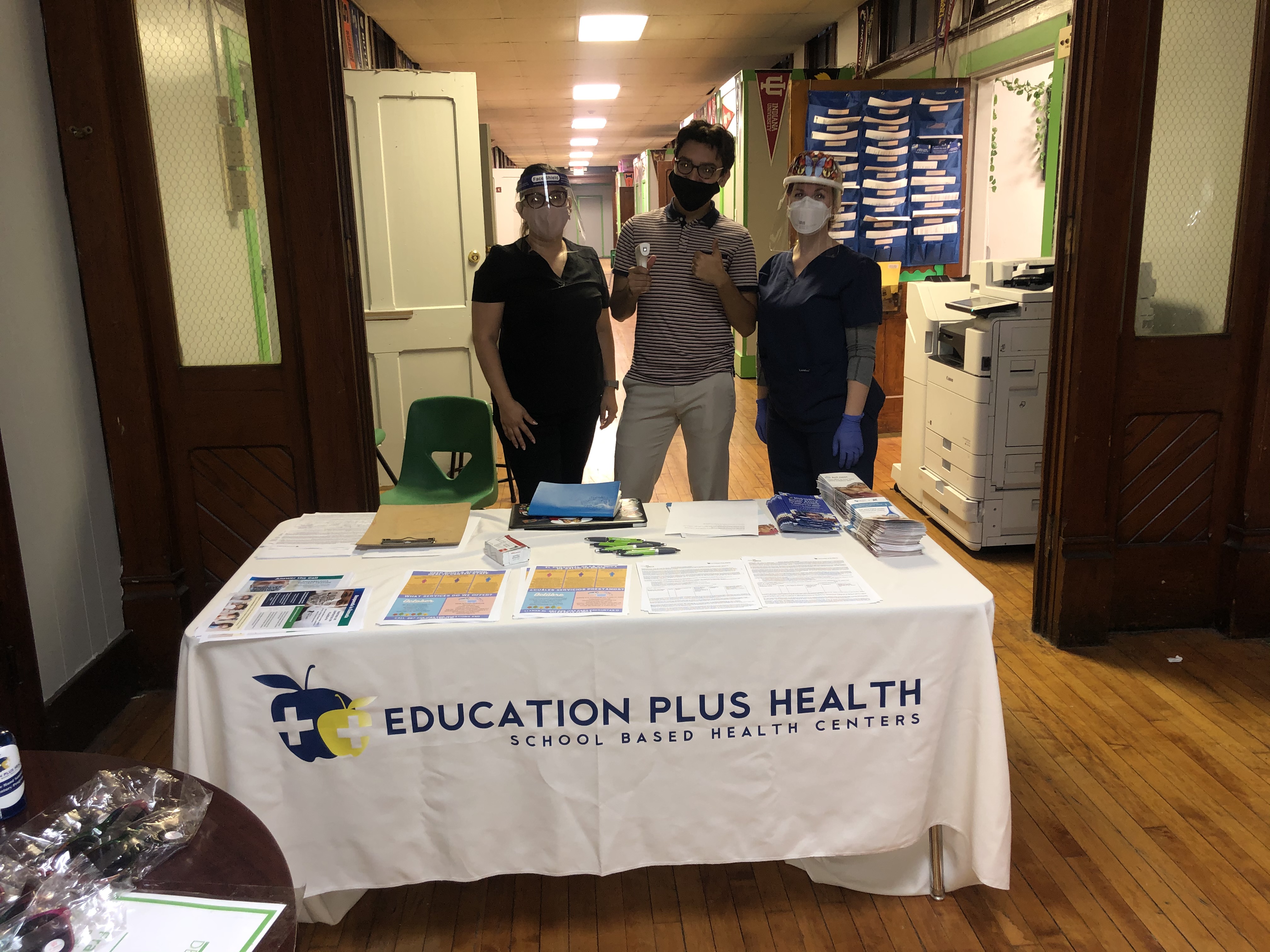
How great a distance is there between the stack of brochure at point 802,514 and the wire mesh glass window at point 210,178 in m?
1.68

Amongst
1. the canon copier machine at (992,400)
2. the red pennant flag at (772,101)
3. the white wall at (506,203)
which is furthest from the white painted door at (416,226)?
the white wall at (506,203)

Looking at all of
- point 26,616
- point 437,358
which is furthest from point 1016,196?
point 26,616

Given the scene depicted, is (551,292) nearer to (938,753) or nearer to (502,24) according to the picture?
(938,753)

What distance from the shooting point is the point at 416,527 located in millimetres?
2096

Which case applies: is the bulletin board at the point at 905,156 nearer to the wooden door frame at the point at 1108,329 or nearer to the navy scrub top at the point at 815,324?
the wooden door frame at the point at 1108,329

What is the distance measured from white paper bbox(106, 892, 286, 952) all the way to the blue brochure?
124 cm

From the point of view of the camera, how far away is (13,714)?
85.9 inches

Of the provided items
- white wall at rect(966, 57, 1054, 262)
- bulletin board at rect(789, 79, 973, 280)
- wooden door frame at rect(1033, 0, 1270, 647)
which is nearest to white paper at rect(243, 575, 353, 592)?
wooden door frame at rect(1033, 0, 1270, 647)

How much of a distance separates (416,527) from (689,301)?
3.63 feet

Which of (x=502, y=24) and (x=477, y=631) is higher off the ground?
(x=502, y=24)

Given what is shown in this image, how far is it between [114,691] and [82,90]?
174 centimetres

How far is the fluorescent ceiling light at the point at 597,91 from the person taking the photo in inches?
377

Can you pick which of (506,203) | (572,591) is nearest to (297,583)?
(572,591)

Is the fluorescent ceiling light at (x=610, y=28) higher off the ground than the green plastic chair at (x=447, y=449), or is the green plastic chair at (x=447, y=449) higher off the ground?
the fluorescent ceiling light at (x=610, y=28)
